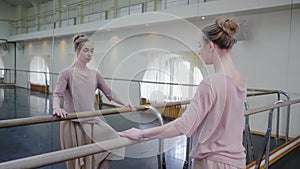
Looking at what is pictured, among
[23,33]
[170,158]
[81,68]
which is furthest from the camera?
[170,158]

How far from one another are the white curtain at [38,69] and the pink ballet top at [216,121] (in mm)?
1543

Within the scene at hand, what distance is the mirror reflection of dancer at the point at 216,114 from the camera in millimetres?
922

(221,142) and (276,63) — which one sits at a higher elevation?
(276,63)

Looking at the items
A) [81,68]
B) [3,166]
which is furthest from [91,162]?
[3,166]

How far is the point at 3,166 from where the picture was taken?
650 millimetres

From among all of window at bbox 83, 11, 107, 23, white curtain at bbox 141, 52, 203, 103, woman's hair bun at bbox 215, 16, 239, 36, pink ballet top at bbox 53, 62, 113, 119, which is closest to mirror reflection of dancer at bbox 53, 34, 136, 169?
pink ballet top at bbox 53, 62, 113, 119

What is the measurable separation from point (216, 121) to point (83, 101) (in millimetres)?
1027

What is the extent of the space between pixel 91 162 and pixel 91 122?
0.32 m

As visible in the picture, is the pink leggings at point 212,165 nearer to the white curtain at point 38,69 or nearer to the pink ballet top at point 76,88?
the pink ballet top at point 76,88

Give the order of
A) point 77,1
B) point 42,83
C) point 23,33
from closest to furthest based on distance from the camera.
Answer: point 23,33
point 42,83
point 77,1

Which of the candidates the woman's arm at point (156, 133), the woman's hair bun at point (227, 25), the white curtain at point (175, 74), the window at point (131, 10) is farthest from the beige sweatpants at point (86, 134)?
the window at point (131, 10)

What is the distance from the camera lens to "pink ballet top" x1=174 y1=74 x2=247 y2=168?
3.01 feet

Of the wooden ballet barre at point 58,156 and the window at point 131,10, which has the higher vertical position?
the window at point 131,10

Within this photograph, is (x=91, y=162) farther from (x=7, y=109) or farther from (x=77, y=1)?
(x=77, y=1)
